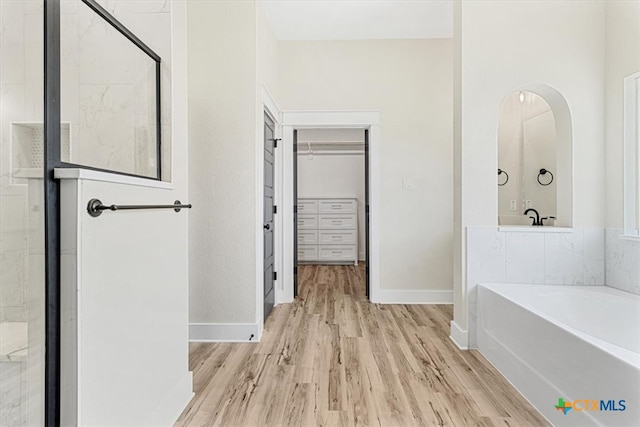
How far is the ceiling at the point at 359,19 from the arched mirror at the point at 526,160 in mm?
1189

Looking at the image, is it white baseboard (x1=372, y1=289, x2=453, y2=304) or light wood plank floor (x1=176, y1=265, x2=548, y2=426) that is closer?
light wood plank floor (x1=176, y1=265, x2=548, y2=426)

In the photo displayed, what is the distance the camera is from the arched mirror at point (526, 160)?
3715mm

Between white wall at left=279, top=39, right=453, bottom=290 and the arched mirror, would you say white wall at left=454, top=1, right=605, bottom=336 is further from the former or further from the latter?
white wall at left=279, top=39, right=453, bottom=290

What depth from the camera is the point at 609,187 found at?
2.64m

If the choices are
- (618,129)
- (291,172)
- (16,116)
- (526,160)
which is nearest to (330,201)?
(291,172)

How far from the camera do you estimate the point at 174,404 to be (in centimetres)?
180

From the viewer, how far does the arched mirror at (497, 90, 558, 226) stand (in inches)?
146

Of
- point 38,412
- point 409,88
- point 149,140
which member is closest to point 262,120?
point 149,140

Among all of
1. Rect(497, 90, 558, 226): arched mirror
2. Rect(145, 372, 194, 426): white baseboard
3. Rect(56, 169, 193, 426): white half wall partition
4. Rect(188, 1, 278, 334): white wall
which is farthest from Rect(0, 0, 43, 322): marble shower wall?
Rect(497, 90, 558, 226): arched mirror

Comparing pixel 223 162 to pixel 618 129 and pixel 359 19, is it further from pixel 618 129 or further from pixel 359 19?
pixel 618 129

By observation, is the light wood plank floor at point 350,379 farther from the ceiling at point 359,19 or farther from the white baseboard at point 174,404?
the ceiling at point 359,19

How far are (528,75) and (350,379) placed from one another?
2.49m

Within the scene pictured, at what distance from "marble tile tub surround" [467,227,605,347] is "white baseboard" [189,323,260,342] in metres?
1.66

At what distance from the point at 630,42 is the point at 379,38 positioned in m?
2.25
